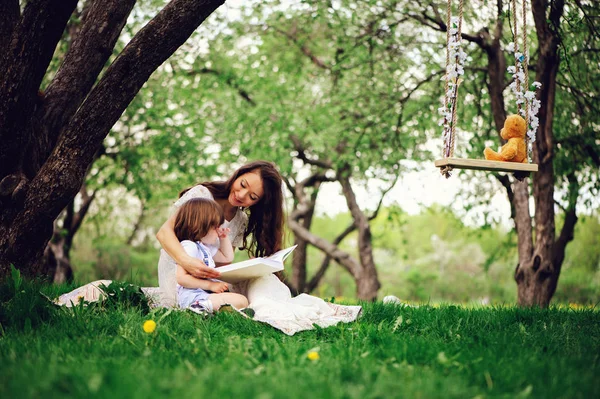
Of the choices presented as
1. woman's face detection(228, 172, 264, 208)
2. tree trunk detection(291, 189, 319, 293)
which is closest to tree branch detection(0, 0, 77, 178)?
woman's face detection(228, 172, 264, 208)

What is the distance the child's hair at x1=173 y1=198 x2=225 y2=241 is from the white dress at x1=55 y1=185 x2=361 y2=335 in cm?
27

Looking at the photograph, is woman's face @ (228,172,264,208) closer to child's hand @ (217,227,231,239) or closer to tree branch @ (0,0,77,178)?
child's hand @ (217,227,231,239)

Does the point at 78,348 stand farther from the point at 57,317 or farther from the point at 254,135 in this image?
the point at 254,135

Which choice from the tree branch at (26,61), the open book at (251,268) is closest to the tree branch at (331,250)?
the open book at (251,268)

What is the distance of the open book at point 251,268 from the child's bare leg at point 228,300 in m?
0.17

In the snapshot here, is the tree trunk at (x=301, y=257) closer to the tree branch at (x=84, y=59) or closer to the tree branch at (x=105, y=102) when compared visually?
the tree branch at (x=84, y=59)

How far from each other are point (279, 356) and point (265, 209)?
99.8 inches

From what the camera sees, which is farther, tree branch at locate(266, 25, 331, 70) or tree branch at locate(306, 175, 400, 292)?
tree branch at locate(306, 175, 400, 292)

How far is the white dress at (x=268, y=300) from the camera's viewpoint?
423cm

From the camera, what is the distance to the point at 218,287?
4.55m

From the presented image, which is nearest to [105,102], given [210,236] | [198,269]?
[210,236]

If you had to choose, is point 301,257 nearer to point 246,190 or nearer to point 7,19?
point 246,190

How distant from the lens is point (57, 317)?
3.70m

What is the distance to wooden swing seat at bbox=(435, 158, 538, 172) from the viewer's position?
4258 mm
